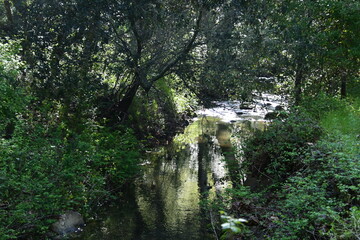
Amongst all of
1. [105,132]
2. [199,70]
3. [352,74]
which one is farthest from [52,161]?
[352,74]

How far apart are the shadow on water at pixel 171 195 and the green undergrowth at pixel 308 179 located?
1.01 m

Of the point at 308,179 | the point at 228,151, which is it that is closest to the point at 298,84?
the point at 228,151

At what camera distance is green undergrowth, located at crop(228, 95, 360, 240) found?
585 cm

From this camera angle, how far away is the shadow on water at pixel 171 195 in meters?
8.05

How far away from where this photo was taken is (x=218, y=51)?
12609 millimetres

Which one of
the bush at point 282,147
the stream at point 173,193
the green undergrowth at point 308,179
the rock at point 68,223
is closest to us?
the green undergrowth at point 308,179

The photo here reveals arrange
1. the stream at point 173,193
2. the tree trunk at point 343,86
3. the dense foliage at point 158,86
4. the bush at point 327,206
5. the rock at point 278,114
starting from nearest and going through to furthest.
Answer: the bush at point 327,206 → the dense foliage at point 158,86 → the stream at point 173,193 → the rock at point 278,114 → the tree trunk at point 343,86

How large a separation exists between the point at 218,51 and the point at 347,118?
444 centimetres

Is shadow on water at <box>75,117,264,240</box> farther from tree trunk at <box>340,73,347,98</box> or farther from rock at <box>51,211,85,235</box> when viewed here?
tree trunk at <box>340,73,347,98</box>

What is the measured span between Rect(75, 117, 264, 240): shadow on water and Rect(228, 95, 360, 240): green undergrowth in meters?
1.01

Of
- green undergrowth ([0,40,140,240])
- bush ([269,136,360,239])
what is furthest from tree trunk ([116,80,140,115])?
bush ([269,136,360,239])

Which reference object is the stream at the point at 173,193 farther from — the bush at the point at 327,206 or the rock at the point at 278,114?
A: the bush at the point at 327,206

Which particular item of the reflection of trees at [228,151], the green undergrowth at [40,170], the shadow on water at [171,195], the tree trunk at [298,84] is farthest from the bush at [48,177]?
the tree trunk at [298,84]

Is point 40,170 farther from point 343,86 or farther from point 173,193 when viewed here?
point 343,86
